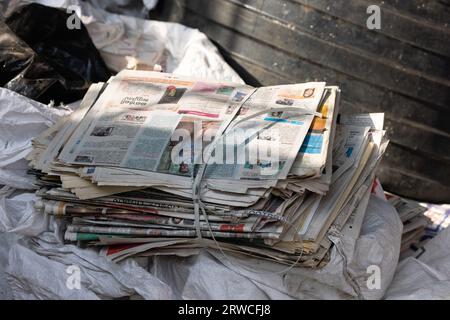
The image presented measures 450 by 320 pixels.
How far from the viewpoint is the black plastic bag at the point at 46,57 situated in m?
1.82

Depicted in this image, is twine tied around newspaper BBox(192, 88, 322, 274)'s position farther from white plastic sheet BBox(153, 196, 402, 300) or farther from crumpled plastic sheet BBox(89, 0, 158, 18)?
crumpled plastic sheet BBox(89, 0, 158, 18)

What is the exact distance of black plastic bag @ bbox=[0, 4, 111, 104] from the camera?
1819 mm

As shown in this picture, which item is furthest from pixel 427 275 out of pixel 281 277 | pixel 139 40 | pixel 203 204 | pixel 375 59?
pixel 139 40

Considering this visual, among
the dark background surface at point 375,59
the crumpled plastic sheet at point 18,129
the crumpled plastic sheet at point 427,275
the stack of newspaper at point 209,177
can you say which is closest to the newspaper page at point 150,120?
the stack of newspaper at point 209,177

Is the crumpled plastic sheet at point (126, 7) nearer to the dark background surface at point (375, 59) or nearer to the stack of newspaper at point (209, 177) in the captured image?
the dark background surface at point (375, 59)

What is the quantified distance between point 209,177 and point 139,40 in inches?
35.9

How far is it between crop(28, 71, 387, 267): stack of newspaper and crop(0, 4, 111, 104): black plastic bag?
0.92ft

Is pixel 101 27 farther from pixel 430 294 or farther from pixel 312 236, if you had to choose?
pixel 430 294

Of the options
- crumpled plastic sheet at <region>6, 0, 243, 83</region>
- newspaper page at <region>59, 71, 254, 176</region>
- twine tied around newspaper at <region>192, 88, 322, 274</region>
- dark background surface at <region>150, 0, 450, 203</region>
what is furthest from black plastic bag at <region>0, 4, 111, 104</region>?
twine tied around newspaper at <region>192, 88, 322, 274</region>

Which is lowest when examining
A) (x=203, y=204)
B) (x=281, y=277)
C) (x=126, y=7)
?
(x=281, y=277)

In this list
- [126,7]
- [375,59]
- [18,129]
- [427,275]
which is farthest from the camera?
[126,7]

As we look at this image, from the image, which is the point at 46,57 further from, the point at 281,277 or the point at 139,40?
the point at 281,277

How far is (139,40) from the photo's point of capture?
2166mm

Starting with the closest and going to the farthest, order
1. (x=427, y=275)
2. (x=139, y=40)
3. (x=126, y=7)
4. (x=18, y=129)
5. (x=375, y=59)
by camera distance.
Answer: (x=427, y=275) → (x=18, y=129) → (x=375, y=59) → (x=139, y=40) → (x=126, y=7)
